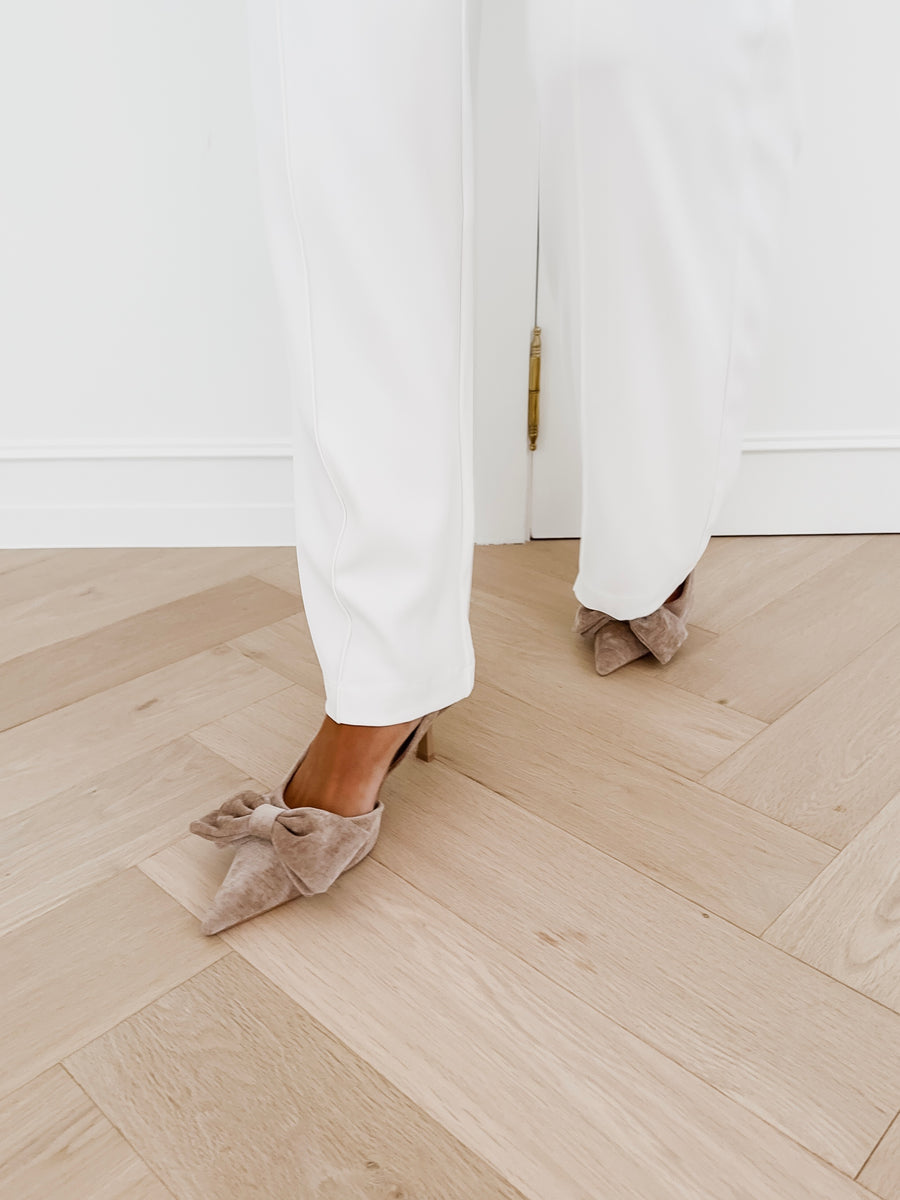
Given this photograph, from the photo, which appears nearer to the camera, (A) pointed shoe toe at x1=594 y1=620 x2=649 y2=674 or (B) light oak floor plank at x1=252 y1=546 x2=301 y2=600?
(A) pointed shoe toe at x1=594 y1=620 x2=649 y2=674

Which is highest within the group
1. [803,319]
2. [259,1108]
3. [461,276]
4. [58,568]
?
[461,276]

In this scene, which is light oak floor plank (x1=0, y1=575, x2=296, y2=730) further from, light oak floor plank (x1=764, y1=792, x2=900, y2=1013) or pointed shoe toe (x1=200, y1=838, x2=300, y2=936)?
light oak floor plank (x1=764, y1=792, x2=900, y2=1013)

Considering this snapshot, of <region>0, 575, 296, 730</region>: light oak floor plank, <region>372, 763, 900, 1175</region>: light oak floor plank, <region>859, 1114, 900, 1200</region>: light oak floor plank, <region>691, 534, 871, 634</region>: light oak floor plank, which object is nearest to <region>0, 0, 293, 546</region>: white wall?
<region>0, 575, 296, 730</region>: light oak floor plank

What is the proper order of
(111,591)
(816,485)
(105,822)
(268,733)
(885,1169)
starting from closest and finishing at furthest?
(885,1169)
(105,822)
(268,733)
(111,591)
(816,485)

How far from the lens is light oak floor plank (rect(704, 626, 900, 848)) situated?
2.41 ft

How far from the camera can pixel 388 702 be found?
67 cm

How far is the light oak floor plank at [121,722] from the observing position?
800 mm

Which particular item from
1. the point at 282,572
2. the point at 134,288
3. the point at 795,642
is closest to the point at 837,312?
the point at 795,642

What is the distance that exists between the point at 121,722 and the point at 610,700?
0.43 meters

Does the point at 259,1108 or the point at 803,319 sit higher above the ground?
the point at 803,319

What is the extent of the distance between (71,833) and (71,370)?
0.67 metres

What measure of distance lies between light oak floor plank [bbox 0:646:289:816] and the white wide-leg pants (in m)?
0.27

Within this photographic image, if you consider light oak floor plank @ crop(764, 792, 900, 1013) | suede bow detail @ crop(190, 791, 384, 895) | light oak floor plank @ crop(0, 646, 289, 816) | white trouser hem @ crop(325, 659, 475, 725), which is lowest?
light oak floor plank @ crop(0, 646, 289, 816)

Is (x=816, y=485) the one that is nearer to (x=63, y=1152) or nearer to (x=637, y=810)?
(x=637, y=810)
